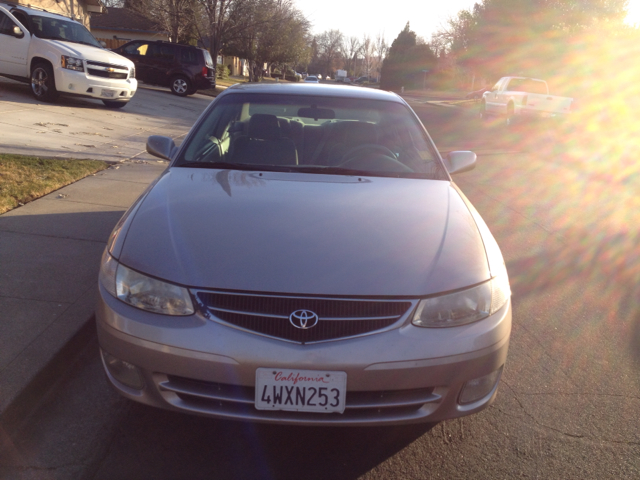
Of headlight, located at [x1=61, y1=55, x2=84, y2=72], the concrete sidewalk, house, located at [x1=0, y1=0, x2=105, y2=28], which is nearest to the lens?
the concrete sidewalk

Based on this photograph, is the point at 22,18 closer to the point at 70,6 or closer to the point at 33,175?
the point at 33,175

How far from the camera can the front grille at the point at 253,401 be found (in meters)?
2.26

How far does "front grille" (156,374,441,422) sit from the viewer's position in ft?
7.42

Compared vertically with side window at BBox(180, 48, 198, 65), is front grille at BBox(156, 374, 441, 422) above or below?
below

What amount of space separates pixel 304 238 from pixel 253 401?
734 mm

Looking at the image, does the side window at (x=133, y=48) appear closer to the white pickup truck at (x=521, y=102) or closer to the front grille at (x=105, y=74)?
the front grille at (x=105, y=74)

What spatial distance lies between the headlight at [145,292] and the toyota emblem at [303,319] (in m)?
0.41

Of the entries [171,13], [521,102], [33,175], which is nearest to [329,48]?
[171,13]

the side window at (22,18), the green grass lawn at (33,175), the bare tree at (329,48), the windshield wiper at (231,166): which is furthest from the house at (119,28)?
the bare tree at (329,48)

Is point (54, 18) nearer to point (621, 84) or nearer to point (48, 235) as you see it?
point (48, 235)

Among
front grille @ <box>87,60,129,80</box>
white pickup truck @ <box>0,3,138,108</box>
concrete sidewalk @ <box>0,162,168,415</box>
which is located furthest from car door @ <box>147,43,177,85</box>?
concrete sidewalk @ <box>0,162,168,415</box>

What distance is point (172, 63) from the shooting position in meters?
22.7

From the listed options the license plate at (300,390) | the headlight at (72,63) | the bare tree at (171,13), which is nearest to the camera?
the license plate at (300,390)

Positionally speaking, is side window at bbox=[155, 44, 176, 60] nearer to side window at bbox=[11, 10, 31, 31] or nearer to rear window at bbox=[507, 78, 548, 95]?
side window at bbox=[11, 10, 31, 31]
